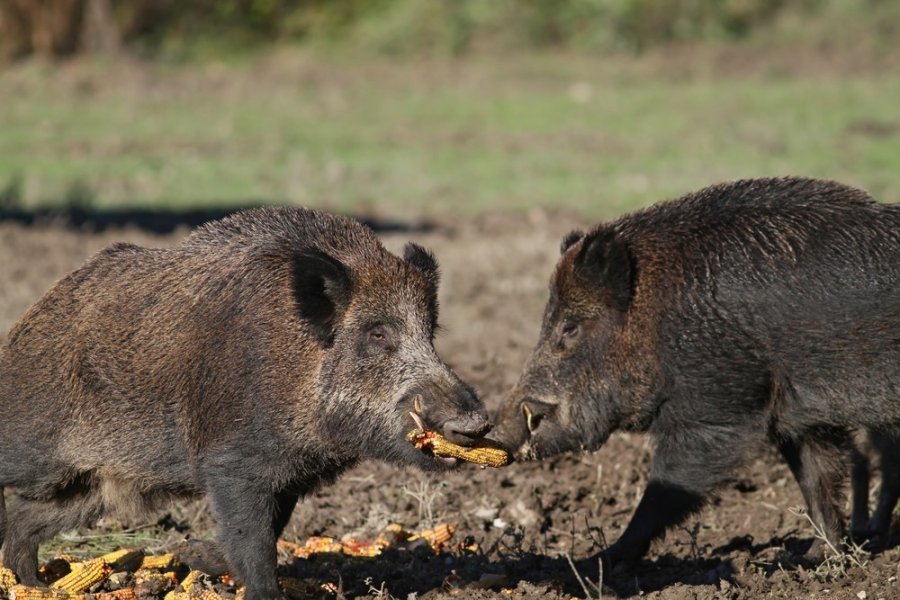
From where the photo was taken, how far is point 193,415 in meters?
5.50

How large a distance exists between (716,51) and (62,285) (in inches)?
863

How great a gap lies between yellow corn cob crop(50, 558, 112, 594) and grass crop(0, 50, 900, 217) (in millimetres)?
9293

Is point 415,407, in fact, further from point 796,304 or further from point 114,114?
point 114,114

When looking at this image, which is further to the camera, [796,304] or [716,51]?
[716,51]

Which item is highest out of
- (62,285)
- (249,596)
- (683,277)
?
(683,277)

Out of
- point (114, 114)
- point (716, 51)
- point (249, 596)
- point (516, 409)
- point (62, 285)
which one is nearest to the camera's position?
point (249, 596)

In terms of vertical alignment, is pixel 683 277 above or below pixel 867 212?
below

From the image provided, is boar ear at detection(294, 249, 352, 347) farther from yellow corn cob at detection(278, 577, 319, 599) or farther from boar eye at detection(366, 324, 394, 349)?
yellow corn cob at detection(278, 577, 319, 599)

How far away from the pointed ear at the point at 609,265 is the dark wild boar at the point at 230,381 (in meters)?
0.92

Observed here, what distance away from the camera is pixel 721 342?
615 centimetres

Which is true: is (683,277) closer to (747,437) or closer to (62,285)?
(747,437)

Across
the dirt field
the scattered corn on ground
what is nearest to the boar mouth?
the dirt field

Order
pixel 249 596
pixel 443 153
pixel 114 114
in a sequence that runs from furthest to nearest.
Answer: pixel 114 114, pixel 443 153, pixel 249 596

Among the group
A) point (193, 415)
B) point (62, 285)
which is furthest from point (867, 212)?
point (62, 285)
